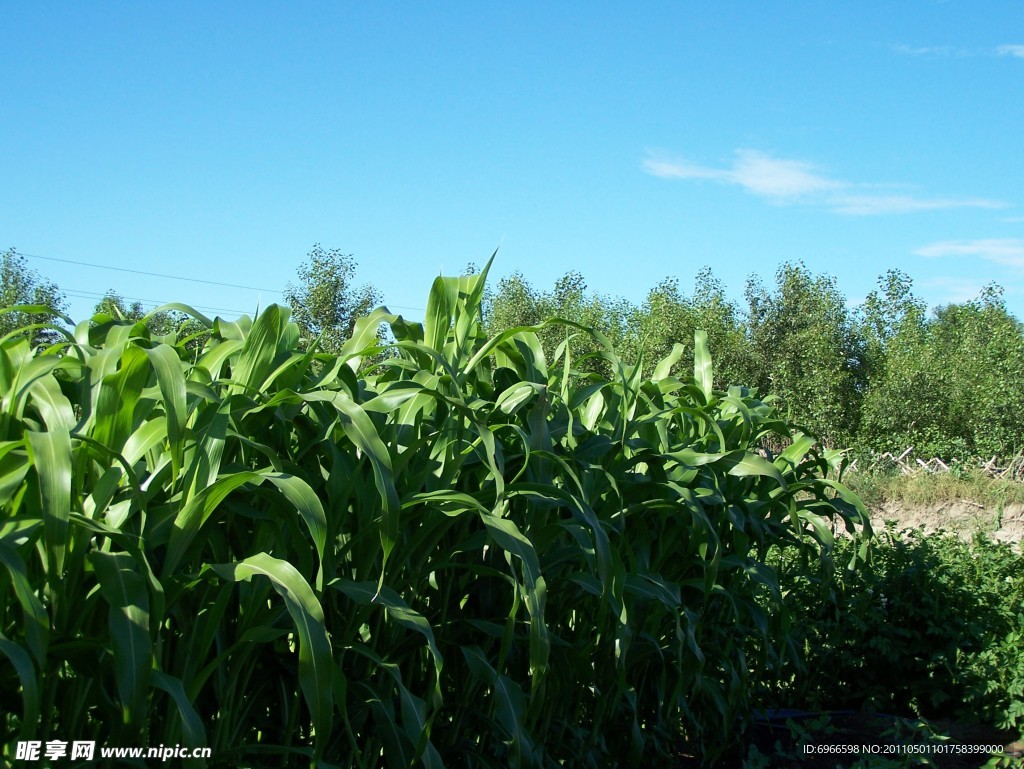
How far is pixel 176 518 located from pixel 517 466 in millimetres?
852

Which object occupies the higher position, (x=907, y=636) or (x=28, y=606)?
(x=28, y=606)

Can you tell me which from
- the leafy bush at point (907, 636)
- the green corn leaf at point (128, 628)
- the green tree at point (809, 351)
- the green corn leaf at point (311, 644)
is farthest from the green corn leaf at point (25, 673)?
the green tree at point (809, 351)

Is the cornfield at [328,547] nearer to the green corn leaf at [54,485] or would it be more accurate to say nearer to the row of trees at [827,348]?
the green corn leaf at [54,485]

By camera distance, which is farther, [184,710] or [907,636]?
[907,636]

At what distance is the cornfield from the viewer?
139 cm

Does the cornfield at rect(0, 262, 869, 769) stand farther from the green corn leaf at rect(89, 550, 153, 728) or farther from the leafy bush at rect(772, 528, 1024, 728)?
the leafy bush at rect(772, 528, 1024, 728)

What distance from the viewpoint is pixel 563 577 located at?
2098 mm

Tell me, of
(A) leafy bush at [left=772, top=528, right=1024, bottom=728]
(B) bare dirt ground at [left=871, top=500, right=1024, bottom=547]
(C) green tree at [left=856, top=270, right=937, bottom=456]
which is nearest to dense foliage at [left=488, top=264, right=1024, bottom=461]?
(C) green tree at [left=856, top=270, right=937, bottom=456]

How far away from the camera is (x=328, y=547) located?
1629mm

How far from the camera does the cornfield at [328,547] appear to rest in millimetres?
1392

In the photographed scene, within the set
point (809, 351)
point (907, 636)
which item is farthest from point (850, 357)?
point (907, 636)

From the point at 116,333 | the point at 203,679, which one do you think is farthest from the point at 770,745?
the point at 116,333

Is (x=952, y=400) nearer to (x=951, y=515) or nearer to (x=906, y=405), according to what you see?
(x=906, y=405)


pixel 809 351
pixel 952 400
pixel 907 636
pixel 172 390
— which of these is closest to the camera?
pixel 172 390
